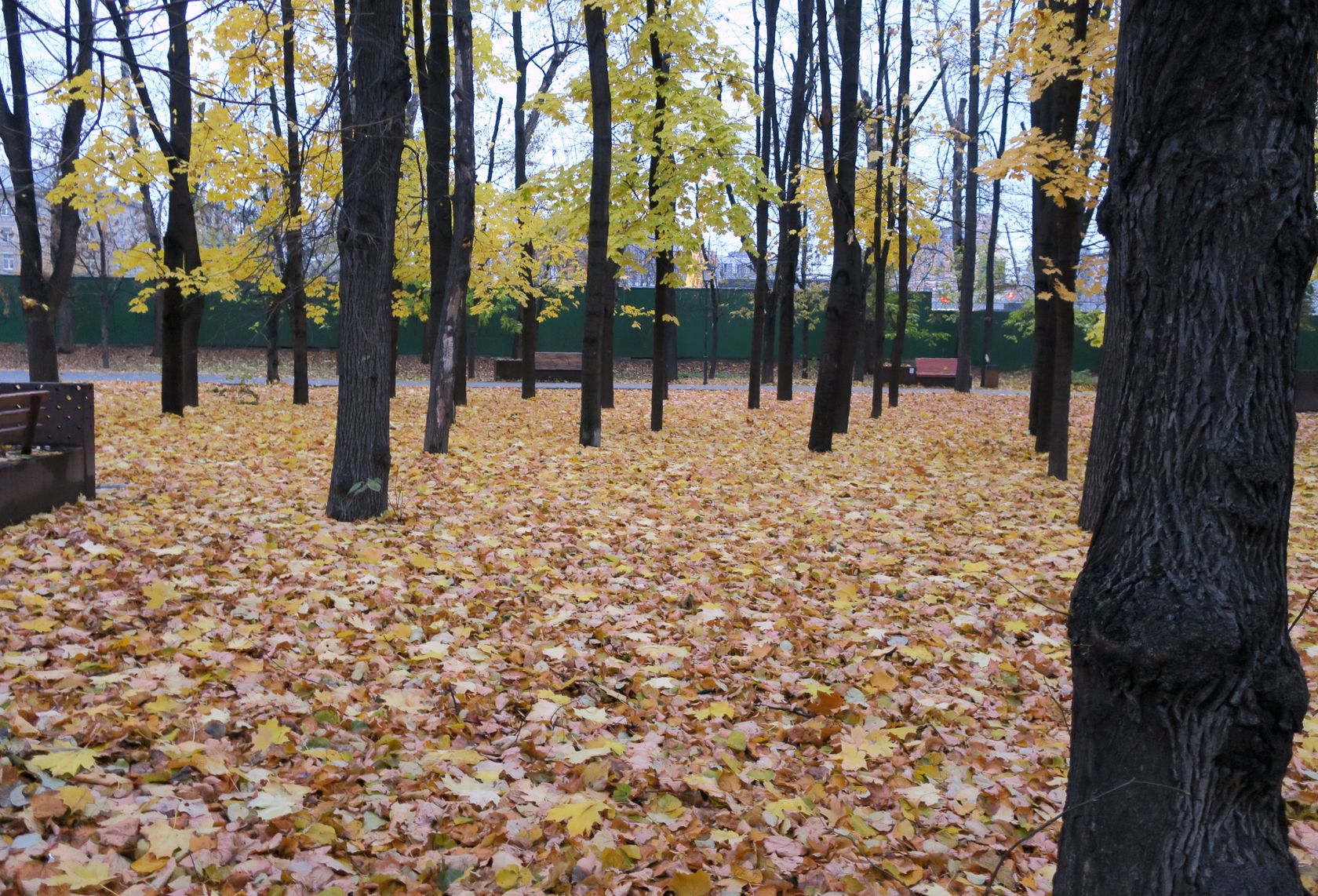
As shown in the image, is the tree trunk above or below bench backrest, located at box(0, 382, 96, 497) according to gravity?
above

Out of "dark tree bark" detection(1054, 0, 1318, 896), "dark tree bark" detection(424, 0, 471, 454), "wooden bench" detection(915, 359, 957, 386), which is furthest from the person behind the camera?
"wooden bench" detection(915, 359, 957, 386)

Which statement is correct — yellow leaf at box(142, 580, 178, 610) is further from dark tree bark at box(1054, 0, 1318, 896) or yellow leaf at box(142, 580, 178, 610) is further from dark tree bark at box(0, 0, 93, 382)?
dark tree bark at box(0, 0, 93, 382)

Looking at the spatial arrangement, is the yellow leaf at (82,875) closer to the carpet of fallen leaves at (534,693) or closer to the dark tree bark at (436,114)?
the carpet of fallen leaves at (534,693)

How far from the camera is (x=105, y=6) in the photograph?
10906 mm

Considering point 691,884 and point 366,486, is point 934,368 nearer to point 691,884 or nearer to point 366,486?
point 366,486

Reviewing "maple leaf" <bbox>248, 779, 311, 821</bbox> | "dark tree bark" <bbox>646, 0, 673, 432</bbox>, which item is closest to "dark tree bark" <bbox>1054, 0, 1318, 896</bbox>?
"maple leaf" <bbox>248, 779, 311, 821</bbox>

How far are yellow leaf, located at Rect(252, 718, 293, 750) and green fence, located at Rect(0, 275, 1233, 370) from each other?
32144mm

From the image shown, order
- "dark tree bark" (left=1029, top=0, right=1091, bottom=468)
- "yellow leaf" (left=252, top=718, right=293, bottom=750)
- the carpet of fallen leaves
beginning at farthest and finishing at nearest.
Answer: "dark tree bark" (left=1029, top=0, right=1091, bottom=468)
"yellow leaf" (left=252, top=718, right=293, bottom=750)
the carpet of fallen leaves

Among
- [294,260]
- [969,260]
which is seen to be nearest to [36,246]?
[294,260]

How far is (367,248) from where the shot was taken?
716cm

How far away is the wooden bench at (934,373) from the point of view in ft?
96.9

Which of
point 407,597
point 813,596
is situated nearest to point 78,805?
point 407,597

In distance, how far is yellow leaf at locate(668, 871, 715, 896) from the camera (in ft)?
8.82

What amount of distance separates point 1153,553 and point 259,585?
4809 mm
